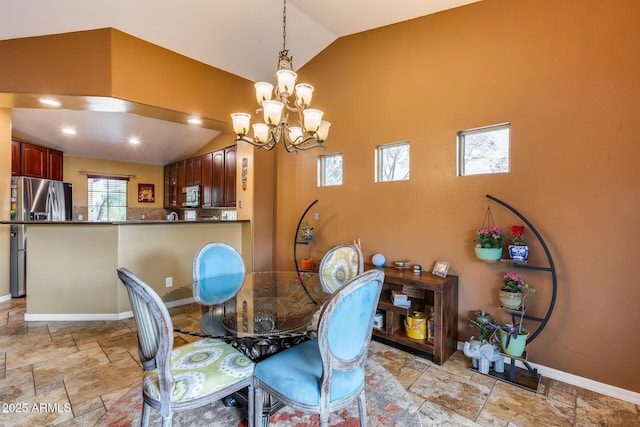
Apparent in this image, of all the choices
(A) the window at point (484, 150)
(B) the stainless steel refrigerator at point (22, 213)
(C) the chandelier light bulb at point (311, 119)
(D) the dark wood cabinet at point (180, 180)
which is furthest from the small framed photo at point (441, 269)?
(D) the dark wood cabinet at point (180, 180)

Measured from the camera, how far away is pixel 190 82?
331cm

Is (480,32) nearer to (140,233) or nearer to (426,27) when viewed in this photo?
(426,27)

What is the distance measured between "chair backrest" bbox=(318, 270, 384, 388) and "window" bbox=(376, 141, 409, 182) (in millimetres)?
1931

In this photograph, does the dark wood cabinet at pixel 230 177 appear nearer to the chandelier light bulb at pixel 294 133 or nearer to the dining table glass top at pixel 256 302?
the dining table glass top at pixel 256 302

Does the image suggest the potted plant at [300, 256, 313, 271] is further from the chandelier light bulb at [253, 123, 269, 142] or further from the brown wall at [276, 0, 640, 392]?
the chandelier light bulb at [253, 123, 269, 142]

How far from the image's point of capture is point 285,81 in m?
2.10

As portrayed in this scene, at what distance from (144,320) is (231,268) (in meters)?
1.33

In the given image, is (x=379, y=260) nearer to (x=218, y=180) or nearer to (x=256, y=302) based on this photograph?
(x=256, y=302)

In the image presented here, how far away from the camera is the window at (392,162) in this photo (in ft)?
9.95

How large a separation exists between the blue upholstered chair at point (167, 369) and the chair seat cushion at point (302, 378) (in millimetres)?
137

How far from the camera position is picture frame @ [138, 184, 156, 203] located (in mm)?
6941

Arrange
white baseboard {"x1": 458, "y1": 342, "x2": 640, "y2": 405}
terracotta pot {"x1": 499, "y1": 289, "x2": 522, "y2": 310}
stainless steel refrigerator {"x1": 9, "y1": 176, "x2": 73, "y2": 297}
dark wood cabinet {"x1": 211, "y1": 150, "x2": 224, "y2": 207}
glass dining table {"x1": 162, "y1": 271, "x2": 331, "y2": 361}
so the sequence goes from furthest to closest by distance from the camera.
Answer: dark wood cabinet {"x1": 211, "y1": 150, "x2": 224, "y2": 207} < stainless steel refrigerator {"x1": 9, "y1": 176, "x2": 73, "y2": 297} < terracotta pot {"x1": 499, "y1": 289, "x2": 522, "y2": 310} < white baseboard {"x1": 458, "y1": 342, "x2": 640, "y2": 405} < glass dining table {"x1": 162, "y1": 271, "x2": 331, "y2": 361}

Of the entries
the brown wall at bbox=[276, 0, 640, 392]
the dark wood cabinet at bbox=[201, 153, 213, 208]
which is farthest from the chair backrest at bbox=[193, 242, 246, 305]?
the dark wood cabinet at bbox=[201, 153, 213, 208]

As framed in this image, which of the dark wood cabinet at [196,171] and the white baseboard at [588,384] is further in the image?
the dark wood cabinet at [196,171]
